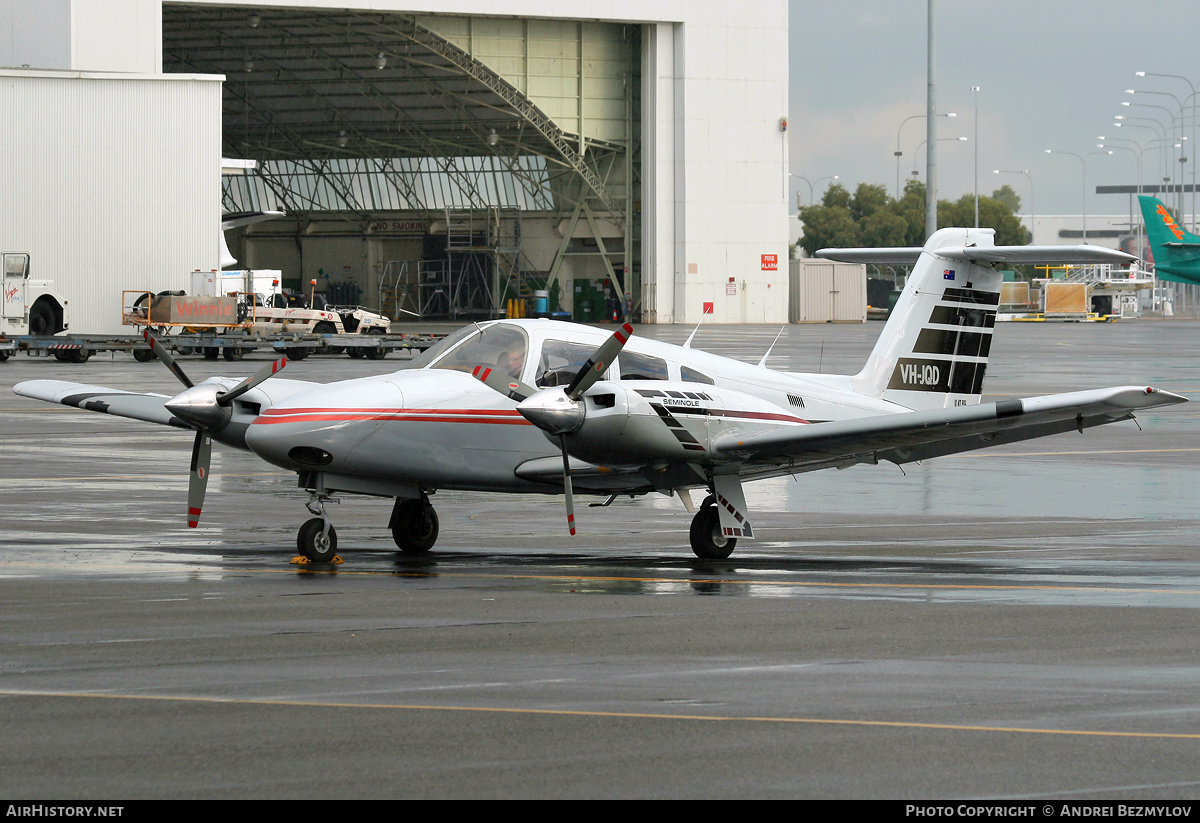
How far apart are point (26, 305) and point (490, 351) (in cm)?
3993

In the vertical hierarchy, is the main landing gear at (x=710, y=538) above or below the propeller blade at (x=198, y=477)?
below

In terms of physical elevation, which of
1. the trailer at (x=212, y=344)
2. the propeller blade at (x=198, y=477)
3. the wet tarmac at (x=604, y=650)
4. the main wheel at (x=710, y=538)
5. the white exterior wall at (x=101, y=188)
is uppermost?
the white exterior wall at (x=101, y=188)

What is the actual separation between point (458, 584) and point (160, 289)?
50.0m

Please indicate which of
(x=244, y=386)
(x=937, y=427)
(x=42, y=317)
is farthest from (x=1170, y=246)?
(x=244, y=386)

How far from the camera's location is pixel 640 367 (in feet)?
42.1

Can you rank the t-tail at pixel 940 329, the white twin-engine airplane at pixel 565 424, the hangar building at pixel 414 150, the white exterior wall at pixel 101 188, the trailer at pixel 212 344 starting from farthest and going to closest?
the hangar building at pixel 414 150 → the white exterior wall at pixel 101 188 → the trailer at pixel 212 344 → the t-tail at pixel 940 329 → the white twin-engine airplane at pixel 565 424

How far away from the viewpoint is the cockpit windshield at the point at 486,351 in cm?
1278

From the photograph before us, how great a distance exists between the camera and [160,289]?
57.9m

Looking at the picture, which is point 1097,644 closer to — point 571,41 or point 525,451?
point 525,451

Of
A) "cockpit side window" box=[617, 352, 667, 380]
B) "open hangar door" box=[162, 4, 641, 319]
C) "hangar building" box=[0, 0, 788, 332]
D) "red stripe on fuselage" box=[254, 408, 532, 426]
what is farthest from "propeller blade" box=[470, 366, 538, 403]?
"open hangar door" box=[162, 4, 641, 319]

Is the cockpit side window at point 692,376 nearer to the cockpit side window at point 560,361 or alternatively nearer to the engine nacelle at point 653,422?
the engine nacelle at point 653,422

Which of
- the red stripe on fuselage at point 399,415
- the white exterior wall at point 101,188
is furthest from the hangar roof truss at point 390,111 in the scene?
the red stripe on fuselage at point 399,415

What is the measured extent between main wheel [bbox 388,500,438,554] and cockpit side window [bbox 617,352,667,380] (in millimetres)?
2371

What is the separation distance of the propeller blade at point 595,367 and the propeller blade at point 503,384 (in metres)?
0.42
